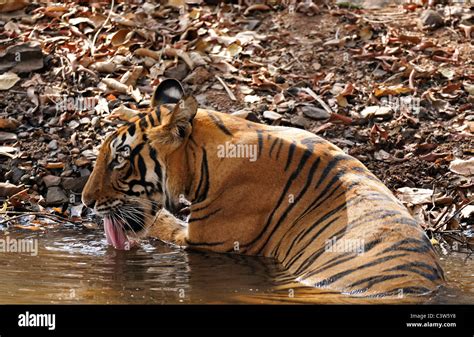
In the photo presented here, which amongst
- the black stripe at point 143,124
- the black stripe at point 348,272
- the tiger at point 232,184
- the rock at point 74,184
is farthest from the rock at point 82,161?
the black stripe at point 348,272

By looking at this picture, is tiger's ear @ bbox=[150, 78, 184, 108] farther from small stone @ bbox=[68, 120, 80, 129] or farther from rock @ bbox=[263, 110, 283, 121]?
small stone @ bbox=[68, 120, 80, 129]

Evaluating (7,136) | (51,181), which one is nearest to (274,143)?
(51,181)

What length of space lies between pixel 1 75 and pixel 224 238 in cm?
371

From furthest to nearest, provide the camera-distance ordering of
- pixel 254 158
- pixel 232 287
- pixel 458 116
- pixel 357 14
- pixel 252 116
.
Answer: pixel 357 14 → pixel 458 116 → pixel 252 116 → pixel 254 158 → pixel 232 287

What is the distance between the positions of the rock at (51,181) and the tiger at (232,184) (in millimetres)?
1373

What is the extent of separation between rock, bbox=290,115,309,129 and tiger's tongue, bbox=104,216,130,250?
225cm

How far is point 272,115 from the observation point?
360 inches

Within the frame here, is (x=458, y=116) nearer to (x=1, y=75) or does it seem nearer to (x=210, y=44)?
(x=210, y=44)

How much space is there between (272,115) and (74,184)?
1.84 metres

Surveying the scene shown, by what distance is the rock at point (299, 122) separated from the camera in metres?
9.11

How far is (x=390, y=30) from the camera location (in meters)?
10.6

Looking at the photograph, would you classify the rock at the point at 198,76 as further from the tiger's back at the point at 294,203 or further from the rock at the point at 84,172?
the tiger's back at the point at 294,203

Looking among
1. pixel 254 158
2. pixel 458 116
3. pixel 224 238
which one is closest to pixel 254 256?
pixel 224 238

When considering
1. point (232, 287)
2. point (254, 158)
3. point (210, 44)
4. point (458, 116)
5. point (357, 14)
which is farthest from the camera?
point (357, 14)
